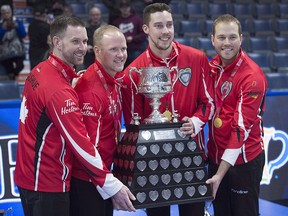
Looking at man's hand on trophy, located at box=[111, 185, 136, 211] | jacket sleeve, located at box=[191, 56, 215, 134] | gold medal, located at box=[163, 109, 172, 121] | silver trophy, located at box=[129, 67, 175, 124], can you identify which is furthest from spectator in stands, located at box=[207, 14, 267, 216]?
man's hand on trophy, located at box=[111, 185, 136, 211]

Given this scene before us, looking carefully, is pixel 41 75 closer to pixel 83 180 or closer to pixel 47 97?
pixel 47 97

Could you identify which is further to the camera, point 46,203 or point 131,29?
point 131,29

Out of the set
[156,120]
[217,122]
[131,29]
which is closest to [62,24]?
[156,120]

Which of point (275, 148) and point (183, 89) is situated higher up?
point (183, 89)

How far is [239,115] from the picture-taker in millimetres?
4176

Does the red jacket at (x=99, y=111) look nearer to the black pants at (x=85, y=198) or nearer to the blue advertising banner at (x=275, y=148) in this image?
the black pants at (x=85, y=198)

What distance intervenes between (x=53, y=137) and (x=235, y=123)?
1.30 meters

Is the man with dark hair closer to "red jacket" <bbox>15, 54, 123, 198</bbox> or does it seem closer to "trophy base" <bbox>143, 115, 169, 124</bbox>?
"red jacket" <bbox>15, 54, 123, 198</bbox>

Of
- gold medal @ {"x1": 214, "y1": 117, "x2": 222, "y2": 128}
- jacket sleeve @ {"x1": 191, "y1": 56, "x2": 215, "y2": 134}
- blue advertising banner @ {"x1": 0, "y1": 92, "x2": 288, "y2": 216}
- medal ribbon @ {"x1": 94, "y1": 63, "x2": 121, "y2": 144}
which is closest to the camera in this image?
medal ribbon @ {"x1": 94, "y1": 63, "x2": 121, "y2": 144}

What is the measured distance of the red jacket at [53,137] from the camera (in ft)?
11.7

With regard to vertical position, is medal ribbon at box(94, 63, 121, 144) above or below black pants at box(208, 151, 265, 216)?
above

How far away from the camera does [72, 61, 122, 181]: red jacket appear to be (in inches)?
151

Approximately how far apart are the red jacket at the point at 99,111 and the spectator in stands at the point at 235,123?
0.78 m

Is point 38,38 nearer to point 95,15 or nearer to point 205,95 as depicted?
point 95,15
